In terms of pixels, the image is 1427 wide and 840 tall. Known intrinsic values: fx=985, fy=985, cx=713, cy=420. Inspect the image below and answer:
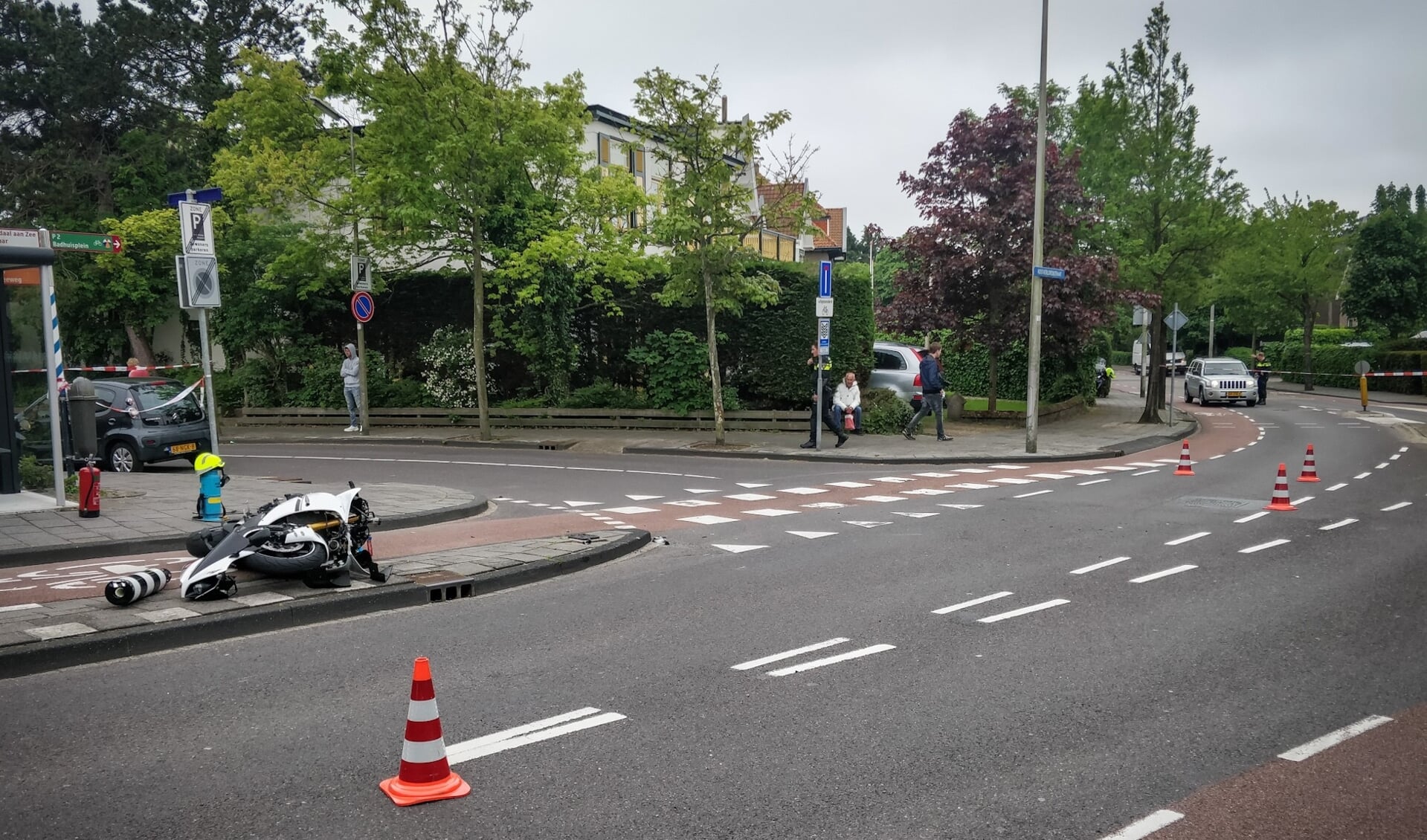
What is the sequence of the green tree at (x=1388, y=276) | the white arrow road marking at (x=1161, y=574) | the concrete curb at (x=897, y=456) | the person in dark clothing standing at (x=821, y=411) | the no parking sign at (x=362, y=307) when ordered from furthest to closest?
the green tree at (x=1388, y=276) → the no parking sign at (x=362, y=307) → the person in dark clothing standing at (x=821, y=411) → the concrete curb at (x=897, y=456) → the white arrow road marking at (x=1161, y=574)

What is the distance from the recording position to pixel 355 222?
2323 cm

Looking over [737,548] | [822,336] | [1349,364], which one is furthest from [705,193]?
[1349,364]

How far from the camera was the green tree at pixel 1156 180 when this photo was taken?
27047 mm

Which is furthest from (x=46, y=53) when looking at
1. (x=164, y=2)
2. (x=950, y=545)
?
(x=950, y=545)

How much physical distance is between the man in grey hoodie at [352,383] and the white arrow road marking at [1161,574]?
20398mm

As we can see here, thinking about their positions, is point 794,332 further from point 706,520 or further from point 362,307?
point 706,520

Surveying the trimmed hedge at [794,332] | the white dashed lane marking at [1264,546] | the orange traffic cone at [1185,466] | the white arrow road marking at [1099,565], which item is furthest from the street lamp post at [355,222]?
the white dashed lane marking at [1264,546]

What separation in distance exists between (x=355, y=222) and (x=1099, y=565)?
19.7 metres

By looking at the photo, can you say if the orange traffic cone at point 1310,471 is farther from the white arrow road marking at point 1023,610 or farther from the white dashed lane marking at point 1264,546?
the white arrow road marking at point 1023,610

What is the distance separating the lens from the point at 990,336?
82.0ft

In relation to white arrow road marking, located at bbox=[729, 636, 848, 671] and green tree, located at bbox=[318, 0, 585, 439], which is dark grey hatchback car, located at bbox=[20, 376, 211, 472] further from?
white arrow road marking, located at bbox=[729, 636, 848, 671]

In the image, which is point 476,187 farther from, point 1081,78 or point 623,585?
point 1081,78

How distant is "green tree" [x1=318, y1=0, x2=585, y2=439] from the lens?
65.6 ft

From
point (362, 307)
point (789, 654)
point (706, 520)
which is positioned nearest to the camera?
point (789, 654)
